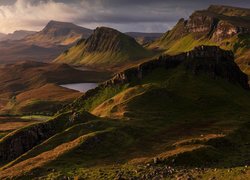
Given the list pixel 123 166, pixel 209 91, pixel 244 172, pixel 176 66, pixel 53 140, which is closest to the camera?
pixel 244 172

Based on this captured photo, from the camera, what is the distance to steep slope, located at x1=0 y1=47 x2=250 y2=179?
64625 mm

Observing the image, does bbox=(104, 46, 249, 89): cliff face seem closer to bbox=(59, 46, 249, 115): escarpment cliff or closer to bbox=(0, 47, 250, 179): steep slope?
bbox=(59, 46, 249, 115): escarpment cliff

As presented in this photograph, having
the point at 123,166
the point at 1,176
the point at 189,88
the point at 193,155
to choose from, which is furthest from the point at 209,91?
the point at 1,176

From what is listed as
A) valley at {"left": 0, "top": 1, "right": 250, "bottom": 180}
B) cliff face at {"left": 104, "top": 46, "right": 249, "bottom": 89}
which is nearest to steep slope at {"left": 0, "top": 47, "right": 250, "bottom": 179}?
valley at {"left": 0, "top": 1, "right": 250, "bottom": 180}

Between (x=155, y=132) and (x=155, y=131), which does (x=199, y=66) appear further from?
(x=155, y=132)

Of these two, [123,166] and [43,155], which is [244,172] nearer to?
[123,166]

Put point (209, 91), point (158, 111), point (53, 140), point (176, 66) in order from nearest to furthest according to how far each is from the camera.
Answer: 1. point (53, 140)
2. point (158, 111)
3. point (209, 91)
4. point (176, 66)

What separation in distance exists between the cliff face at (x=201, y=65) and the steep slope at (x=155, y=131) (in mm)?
323

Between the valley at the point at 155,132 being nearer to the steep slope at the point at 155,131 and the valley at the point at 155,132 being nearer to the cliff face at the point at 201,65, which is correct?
the steep slope at the point at 155,131

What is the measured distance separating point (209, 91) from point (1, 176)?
70913 millimetres

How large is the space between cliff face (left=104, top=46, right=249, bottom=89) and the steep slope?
0.32 m

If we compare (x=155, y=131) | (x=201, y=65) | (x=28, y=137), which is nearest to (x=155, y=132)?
(x=155, y=131)

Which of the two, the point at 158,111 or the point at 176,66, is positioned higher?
the point at 176,66

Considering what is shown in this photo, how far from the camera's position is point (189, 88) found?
396ft
